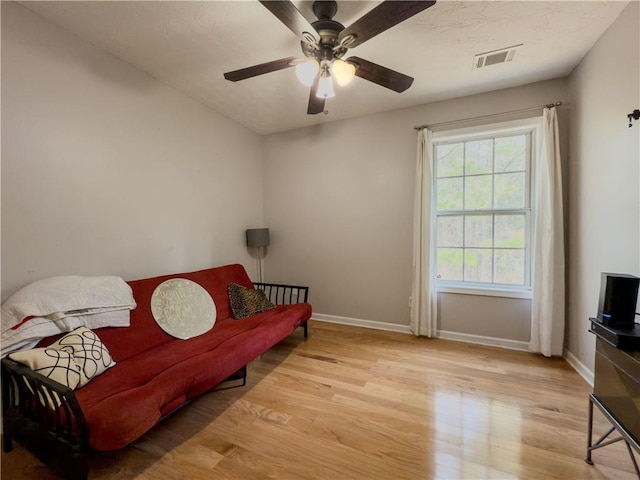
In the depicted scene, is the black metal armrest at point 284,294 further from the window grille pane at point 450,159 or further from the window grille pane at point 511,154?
the window grille pane at point 511,154

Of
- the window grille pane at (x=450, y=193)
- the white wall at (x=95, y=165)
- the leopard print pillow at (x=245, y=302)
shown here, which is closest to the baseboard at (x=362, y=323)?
the leopard print pillow at (x=245, y=302)

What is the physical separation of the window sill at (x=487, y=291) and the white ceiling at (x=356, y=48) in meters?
1.99

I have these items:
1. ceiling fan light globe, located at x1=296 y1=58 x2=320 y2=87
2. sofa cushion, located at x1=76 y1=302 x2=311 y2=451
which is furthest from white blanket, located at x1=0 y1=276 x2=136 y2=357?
ceiling fan light globe, located at x1=296 y1=58 x2=320 y2=87

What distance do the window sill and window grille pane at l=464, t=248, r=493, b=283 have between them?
12 centimetres

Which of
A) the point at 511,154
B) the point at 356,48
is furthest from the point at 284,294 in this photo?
the point at 511,154

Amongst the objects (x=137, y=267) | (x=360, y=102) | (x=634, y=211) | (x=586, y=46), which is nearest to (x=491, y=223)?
(x=634, y=211)

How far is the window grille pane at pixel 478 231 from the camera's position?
2799 millimetres

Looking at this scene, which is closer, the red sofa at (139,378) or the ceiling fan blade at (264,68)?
the red sofa at (139,378)

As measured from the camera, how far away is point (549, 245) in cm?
237

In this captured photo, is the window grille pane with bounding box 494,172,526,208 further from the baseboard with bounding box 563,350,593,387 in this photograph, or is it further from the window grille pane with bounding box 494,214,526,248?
the baseboard with bounding box 563,350,593,387

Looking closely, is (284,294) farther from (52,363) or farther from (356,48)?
(356,48)

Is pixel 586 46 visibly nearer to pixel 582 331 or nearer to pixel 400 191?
pixel 400 191

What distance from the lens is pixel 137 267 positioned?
7.50 feet

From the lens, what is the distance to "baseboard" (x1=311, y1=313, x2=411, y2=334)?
10.2 feet
